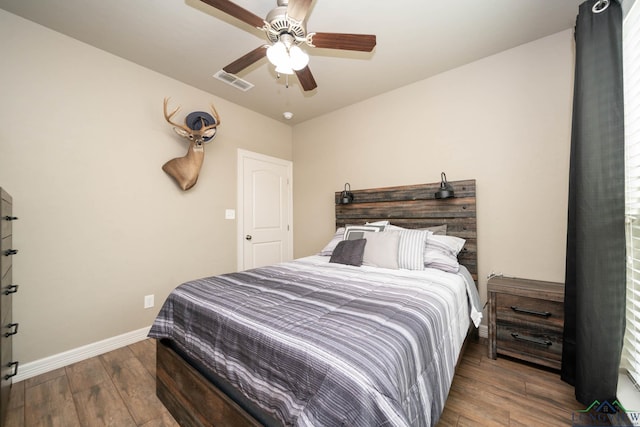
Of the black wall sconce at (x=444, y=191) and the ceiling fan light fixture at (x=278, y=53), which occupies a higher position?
the ceiling fan light fixture at (x=278, y=53)

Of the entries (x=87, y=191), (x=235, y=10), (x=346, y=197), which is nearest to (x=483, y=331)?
(x=346, y=197)

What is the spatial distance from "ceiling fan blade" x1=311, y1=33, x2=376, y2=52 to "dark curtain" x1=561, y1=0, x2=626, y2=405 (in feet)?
4.35

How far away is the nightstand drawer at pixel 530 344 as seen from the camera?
1882 millimetres

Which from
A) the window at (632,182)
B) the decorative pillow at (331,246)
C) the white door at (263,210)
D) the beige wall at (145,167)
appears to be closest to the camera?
the window at (632,182)

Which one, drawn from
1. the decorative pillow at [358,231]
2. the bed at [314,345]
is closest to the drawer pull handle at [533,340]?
the bed at [314,345]

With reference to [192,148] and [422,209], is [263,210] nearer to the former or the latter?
[192,148]

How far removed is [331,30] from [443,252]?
2.20 m

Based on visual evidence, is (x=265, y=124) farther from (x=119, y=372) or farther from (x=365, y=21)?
(x=119, y=372)

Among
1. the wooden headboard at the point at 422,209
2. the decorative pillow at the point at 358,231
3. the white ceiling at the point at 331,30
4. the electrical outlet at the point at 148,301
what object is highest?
the white ceiling at the point at 331,30

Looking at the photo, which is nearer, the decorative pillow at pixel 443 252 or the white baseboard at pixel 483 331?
the decorative pillow at pixel 443 252

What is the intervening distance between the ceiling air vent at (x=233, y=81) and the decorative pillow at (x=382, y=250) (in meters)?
2.30

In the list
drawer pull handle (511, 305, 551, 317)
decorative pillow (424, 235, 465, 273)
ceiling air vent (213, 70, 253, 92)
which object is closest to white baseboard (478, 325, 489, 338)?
drawer pull handle (511, 305, 551, 317)

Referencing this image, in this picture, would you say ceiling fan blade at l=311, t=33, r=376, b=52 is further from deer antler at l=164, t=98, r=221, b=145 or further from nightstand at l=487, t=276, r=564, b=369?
nightstand at l=487, t=276, r=564, b=369

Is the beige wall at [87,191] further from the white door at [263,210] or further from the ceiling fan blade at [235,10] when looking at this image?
the ceiling fan blade at [235,10]
